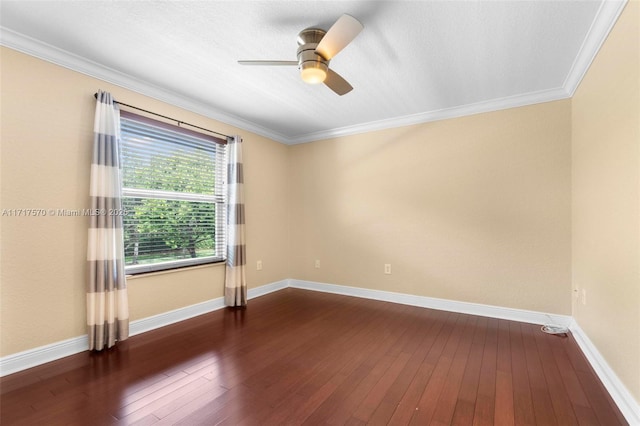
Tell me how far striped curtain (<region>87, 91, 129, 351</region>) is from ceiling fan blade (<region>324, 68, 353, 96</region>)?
6.28 feet

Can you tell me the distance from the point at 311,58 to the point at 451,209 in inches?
94.7

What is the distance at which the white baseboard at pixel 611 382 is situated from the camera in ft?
4.85

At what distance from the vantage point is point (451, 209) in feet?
10.9

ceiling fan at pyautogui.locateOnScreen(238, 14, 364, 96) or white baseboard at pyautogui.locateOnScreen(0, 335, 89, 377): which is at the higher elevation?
ceiling fan at pyautogui.locateOnScreen(238, 14, 364, 96)

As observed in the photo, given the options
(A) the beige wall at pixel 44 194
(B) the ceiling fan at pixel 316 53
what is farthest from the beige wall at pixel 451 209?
(A) the beige wall at pixel 44 194

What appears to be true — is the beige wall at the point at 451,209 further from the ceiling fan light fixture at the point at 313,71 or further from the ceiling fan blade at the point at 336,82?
the ceiling fan light fixture at the point at 313,71

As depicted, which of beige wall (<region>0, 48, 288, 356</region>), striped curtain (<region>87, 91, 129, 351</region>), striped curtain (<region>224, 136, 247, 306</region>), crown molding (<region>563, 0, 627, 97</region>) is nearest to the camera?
crown molding (<region>563, 0, 627, 97</region>)

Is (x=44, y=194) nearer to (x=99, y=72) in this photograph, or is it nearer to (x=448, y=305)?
(x=99, y=72)

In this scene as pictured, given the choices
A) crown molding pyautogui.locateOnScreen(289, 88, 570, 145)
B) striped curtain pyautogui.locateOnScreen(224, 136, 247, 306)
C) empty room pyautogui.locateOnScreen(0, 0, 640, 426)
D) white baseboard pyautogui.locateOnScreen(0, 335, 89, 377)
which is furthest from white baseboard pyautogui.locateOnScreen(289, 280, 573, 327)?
white baseboard pyautogui.locateOnScreen(0, 335, 89, 377)

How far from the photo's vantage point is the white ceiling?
174cm

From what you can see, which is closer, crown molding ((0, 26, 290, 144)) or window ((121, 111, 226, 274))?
crown molding ((0, 26, 290, 144))

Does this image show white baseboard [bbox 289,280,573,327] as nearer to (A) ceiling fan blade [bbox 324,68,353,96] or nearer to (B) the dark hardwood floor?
(B) the dark hardwood floor

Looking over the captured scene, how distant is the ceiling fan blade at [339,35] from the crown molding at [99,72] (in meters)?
1.91

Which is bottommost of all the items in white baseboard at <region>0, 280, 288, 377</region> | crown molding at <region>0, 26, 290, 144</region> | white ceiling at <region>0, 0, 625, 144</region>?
white baseboard at <region>0, 280, 288, 377</region>
